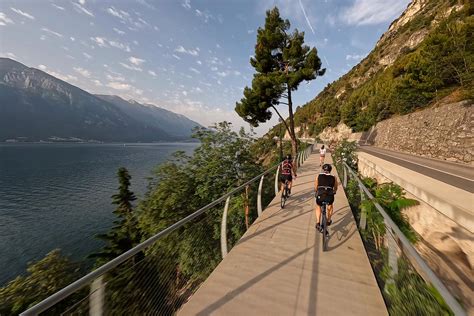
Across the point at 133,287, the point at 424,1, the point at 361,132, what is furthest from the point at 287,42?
the point at 424,1

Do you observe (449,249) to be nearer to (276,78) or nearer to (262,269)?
(262,269)

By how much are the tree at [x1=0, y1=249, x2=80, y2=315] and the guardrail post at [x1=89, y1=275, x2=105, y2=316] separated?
4896mm

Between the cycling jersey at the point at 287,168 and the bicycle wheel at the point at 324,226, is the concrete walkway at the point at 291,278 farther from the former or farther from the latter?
the cycling jersey at the point at 287,168

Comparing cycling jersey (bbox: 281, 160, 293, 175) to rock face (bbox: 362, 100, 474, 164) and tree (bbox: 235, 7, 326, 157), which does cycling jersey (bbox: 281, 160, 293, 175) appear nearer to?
tree (bbox: 235, 7, 326, 157)

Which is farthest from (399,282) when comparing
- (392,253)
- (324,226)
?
(324,226)

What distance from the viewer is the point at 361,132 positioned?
46062 mm

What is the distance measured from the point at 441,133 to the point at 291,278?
61.9 feet

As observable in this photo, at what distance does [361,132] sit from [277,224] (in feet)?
156

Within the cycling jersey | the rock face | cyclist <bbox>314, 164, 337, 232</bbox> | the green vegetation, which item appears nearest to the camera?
the green vegetation

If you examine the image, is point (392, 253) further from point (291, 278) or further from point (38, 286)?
point (38, 286)

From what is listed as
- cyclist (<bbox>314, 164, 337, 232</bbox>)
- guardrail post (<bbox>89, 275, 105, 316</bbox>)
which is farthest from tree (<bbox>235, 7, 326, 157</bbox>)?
guardrail post (<bbox>89, 275, 105, 316</bbox>)

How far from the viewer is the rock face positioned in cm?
1352

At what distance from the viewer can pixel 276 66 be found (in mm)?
18641

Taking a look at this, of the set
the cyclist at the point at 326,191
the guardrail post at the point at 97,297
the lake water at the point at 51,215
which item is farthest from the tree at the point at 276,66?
the guardrail post at the point at 97,297
